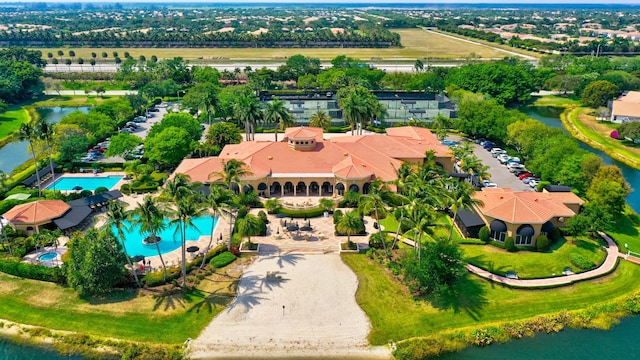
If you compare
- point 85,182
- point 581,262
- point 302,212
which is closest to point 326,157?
point 302,212

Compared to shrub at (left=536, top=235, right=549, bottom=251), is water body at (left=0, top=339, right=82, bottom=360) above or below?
below

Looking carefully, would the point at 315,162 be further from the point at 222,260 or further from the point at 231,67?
the point at 231,67

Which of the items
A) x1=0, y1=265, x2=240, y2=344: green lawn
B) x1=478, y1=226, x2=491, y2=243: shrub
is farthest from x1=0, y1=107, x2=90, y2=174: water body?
x1=478, y1=226, x2=491, y2=243: shrub

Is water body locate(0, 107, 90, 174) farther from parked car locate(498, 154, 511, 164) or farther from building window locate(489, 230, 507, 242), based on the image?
parked car locate(498, 154, 511, 164)

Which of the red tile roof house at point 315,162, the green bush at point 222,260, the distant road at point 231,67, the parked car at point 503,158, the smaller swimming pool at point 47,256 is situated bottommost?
the green bush at point 222,260

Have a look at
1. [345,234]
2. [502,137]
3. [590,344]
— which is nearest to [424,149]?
[502,137]

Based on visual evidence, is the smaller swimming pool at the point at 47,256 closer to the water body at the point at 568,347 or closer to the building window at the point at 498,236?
the water body at the point at 568,347

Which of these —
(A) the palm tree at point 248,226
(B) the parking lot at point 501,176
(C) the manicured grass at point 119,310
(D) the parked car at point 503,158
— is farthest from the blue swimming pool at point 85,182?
(D) the parked car at point 503,158
